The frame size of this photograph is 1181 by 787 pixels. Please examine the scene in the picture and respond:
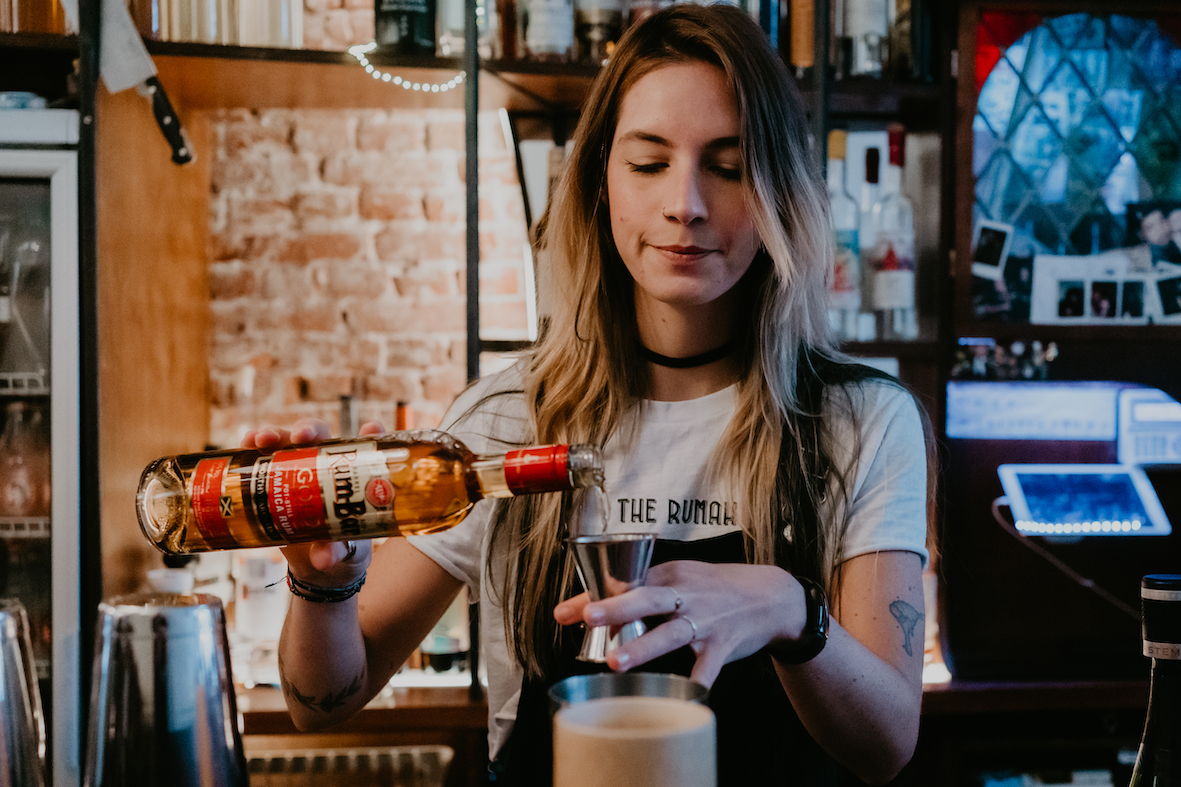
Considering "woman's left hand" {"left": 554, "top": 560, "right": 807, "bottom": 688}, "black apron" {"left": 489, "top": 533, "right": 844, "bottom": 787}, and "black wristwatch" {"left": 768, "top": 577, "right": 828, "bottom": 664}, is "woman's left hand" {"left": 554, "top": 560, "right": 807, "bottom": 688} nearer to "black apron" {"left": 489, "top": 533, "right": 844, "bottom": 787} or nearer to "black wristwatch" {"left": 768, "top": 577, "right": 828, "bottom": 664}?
"black wristwatch" {"left": 768, "top": 577, "right": 828, "bottom": 664}

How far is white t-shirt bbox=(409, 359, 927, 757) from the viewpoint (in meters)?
1.17

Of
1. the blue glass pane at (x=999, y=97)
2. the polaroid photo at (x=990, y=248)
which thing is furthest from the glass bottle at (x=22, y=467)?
the blue glass pane at (x=999, y=97)

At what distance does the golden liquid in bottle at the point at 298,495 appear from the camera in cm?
76

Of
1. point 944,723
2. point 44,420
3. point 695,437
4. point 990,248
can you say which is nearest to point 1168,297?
point 990,248

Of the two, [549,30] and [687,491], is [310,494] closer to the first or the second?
[687,491]

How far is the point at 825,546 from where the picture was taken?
1.18 meters

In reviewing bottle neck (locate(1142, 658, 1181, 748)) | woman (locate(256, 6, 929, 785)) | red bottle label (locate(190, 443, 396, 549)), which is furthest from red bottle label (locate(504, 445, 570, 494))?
bottle neck (locate(1142, 658, 1181, 748))

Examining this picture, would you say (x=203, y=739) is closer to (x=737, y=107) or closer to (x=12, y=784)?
(x=12, y=784)

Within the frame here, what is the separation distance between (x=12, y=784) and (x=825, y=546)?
0.89 m

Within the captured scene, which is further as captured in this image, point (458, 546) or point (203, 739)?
point (458, 546)

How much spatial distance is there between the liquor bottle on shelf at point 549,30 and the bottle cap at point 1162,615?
64.0 inches

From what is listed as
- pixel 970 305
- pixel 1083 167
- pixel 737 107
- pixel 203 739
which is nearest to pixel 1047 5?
pixel 1083 167

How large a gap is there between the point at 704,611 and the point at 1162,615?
0.32 metres

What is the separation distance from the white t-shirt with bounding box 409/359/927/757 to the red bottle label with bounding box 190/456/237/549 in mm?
480
